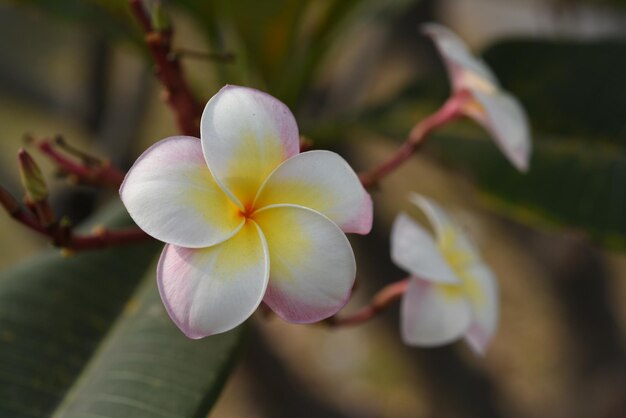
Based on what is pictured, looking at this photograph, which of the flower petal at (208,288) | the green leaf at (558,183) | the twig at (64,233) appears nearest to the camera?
the flower petal at (208,288)

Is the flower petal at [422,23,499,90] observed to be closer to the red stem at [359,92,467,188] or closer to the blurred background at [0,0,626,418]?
the red stem at [359,92,467,188]

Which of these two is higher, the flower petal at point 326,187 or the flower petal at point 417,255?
the flower petal at point 326,187

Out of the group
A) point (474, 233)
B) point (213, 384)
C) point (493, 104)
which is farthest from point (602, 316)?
point (213, 384)

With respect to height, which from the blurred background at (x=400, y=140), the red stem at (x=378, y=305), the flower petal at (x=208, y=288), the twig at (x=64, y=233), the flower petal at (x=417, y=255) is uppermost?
the flower petal at (x=208, y=288)

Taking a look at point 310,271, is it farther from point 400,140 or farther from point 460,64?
point 400,140

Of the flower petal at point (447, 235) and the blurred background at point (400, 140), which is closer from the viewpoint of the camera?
the flower petal at point (447, 235)

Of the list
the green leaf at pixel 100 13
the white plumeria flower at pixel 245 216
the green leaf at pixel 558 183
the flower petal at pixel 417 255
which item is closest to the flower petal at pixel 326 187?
the white plumeria flower at pixel 245 216

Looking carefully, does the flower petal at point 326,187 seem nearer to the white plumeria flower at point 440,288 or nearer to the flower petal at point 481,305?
the white plumeria flower at point 440,288
